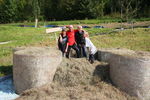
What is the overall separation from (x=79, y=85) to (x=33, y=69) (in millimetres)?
1138

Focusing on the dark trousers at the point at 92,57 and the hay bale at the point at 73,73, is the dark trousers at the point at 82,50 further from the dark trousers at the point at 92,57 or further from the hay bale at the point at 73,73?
the hay bale at the point at 73,73

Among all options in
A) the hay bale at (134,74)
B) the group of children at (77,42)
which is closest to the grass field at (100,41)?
the group of children at (77,42)

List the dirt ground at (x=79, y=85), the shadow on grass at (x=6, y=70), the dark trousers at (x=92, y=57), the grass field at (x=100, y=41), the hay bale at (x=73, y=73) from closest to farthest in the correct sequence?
the dirt ground at (x=79, y=85)
the hay bale at (x=73, y=73)
the dark trousers at (x=92, y=57)
the shadow on grass at (x=6, y=70)
the grass field at (x=100, y=41)

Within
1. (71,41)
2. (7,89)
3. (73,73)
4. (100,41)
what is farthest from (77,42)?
(100,41)

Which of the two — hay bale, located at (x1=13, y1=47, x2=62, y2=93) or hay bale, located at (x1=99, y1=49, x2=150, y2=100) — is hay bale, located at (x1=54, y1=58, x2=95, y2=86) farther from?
hay bale, located at (x1=99, y1=49, x2=150, y2=100)

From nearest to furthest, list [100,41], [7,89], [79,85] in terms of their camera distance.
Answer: [79,85]
[7,89]
[100,41]

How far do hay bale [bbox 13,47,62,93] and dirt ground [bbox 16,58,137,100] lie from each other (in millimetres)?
190

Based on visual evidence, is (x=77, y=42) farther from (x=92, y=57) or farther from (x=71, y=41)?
(x=92, y=57)

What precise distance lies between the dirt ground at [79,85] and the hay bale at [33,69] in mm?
190

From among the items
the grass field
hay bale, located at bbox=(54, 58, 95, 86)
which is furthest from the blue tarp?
hay bale, located at bbox=(54, 58, 95, 86)

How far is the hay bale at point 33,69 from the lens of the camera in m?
6.18

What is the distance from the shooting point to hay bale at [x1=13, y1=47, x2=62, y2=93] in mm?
6184

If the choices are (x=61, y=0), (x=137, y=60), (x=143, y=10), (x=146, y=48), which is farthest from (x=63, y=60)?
(x=61, y=0)

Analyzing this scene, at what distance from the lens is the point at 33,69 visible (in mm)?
6184
